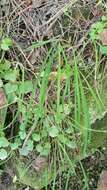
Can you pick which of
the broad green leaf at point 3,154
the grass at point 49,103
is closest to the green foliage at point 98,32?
the grass at point 49,103

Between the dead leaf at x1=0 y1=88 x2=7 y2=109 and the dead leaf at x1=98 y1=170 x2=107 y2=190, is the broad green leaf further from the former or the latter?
the dead leaf at x1=98 y1=170 x2=107 y2=190

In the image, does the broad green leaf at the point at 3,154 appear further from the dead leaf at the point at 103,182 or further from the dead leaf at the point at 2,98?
the dead leaf at the point at 103,182

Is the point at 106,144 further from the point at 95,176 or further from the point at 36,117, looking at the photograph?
the point at 36,117

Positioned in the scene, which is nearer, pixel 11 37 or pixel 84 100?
pixel 84 100

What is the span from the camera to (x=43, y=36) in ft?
5.92

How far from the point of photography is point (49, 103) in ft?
5.83

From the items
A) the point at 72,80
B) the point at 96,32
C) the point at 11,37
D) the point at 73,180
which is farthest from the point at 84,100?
the point at 73,180

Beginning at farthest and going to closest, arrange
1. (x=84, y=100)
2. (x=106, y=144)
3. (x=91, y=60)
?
(x=106, y=144), (x=91, y=60), (x=84, y=100)

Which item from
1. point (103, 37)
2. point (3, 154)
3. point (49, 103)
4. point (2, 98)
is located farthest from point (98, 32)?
point (3, 154)

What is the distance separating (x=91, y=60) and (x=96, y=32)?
0.12 metres

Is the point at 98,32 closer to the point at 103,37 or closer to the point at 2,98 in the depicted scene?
the point at 103,37

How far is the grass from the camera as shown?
68.2 inches

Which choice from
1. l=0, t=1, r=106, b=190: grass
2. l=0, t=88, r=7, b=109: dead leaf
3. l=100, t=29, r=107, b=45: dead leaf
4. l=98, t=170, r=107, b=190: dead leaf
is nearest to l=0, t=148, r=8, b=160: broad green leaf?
l=0, t=1, r=106, b=190: grass

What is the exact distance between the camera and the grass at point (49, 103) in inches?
68.2
